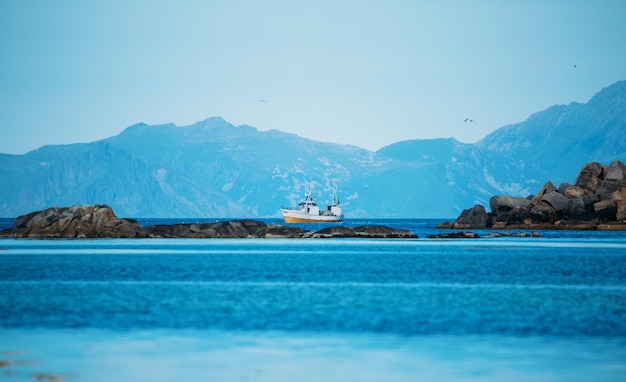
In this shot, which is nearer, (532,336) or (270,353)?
(270,353)

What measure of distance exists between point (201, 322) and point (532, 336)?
37.7ft

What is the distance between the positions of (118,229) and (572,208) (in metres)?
83.3

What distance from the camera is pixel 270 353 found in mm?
27422

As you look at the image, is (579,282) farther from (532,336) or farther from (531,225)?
(531,225)

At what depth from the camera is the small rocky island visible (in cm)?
16362

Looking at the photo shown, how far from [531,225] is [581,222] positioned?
28.2 feet

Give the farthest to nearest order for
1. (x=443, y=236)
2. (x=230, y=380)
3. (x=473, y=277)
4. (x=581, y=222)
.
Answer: (x=581, y=222) → (x=443, y=236) → (x=473, y=277) → (x=230, y=380)

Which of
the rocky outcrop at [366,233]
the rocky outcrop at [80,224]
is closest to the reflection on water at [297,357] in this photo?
the rocky outcrop at [80,224]

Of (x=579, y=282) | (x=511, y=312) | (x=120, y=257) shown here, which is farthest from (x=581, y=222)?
(x=511, y=312)

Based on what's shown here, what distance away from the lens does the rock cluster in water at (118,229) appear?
4796 inches

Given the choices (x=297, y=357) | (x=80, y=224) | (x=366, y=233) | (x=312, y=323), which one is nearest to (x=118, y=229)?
(x=80, y=224)

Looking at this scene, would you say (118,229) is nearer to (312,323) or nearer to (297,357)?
(312,323)

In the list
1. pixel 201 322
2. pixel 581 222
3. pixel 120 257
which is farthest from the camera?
pixel 581 222

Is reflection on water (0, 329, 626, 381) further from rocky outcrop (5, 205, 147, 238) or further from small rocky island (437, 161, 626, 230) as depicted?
small rocky island (437, 161, 626, 230)
